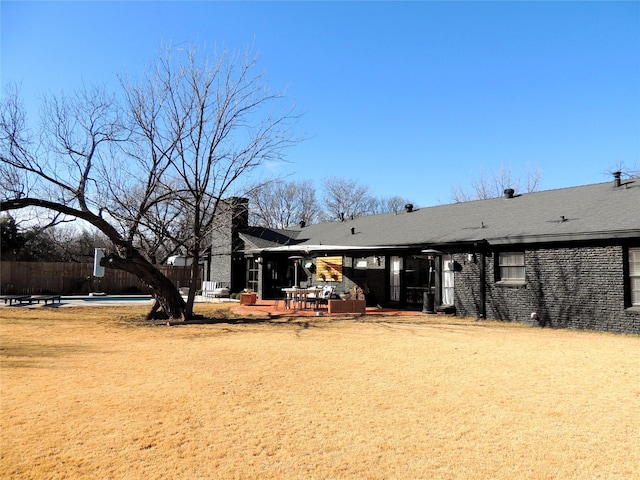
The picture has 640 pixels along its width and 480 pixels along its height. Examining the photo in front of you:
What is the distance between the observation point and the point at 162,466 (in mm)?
3375

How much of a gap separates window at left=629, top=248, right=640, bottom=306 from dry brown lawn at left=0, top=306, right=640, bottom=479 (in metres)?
2.06

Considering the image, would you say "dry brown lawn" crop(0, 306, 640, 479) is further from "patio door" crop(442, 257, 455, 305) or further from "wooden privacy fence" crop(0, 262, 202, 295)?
"wooden privacy fence" crop(0, 262, 202, 295)

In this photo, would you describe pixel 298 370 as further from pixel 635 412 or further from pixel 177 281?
pixel 177 281

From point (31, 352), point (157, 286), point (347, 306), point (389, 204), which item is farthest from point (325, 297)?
point (389, 204)

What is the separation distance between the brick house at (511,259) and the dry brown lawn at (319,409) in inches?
95.8

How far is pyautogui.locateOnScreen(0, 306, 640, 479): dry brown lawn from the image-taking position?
11.3 feet

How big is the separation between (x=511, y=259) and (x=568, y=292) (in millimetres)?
1921

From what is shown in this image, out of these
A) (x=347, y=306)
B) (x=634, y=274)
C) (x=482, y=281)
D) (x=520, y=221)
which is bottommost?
(x=347, y=306)

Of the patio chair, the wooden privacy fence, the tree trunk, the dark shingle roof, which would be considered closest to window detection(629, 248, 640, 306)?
the dark shingle roof

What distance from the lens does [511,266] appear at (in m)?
13.1

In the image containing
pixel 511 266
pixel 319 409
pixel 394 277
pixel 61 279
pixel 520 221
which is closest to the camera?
pixel 319 409

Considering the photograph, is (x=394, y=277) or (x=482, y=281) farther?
(x=394, y=277)

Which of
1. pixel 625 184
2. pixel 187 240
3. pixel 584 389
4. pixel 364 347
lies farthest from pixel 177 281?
pixel 584 389

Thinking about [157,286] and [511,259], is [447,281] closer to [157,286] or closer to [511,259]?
[511,259]
